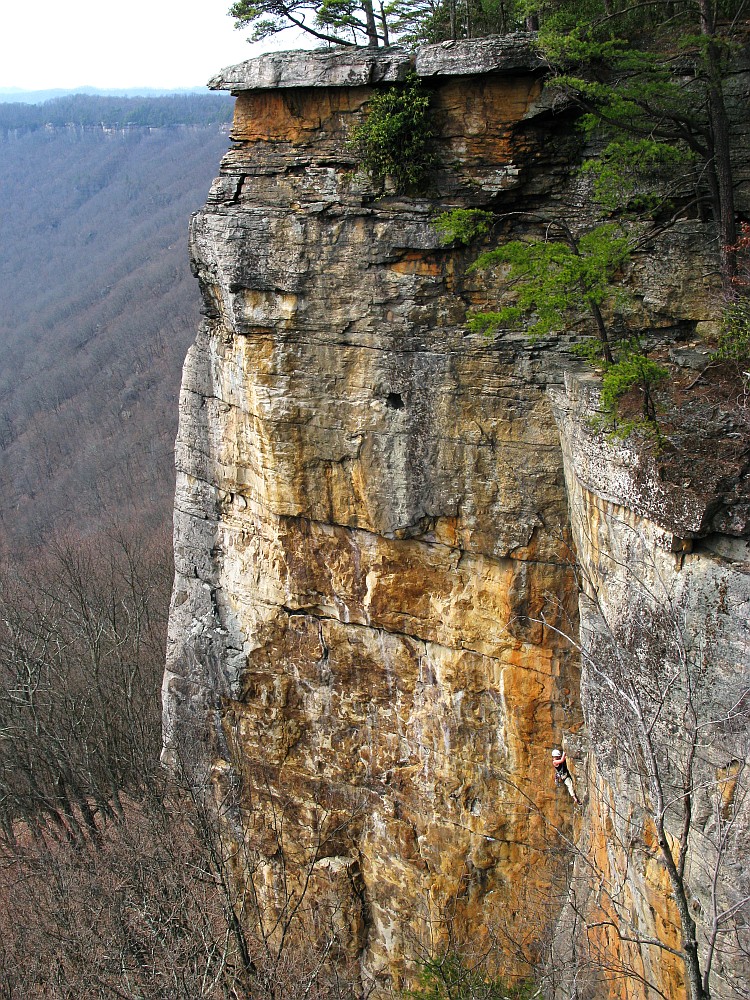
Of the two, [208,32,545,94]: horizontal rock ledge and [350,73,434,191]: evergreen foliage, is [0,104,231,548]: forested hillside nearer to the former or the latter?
[208,32,545,94]: horizontal rock ledge

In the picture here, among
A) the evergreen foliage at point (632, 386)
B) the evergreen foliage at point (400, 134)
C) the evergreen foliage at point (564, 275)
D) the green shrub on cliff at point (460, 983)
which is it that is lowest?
the green shrub on cliff at point (460, 983)

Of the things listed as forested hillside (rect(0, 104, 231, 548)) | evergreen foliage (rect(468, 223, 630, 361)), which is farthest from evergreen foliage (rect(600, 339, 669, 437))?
forested hillside (rect(0, 104, 231, 548))

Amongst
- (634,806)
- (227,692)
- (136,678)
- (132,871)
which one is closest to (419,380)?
(634,806)

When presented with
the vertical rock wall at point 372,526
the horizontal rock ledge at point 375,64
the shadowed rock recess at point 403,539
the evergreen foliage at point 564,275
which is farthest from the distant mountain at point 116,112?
the evergreen foliage at point 564,275

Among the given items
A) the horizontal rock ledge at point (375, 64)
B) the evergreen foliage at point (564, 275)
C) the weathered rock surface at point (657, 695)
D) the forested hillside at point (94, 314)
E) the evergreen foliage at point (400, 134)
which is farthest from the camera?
the forested hillside at point (94, 314)

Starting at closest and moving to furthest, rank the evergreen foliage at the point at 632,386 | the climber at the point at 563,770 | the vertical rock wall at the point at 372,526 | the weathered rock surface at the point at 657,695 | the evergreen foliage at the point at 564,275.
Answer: the weathered rock surface at the point at 657,695, the evergreen foliage at the point at 632,386, the evergreen foliage at the point at 564,275, the vertical rock wall at the point at 372,526, the climber at the point at 563,770

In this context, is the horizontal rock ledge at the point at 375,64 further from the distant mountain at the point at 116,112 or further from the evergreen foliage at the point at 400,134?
the distant mountain at the point at 116,112
